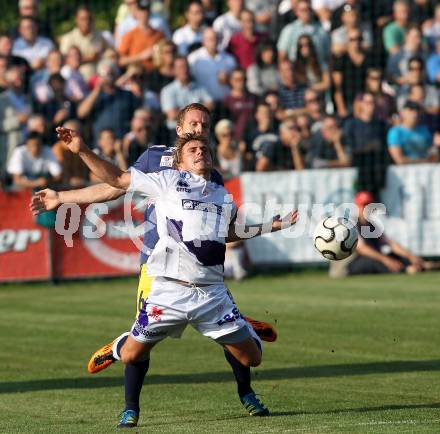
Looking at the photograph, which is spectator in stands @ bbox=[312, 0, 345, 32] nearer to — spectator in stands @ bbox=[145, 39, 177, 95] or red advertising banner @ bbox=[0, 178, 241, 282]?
spectator in stands @ bbox=[145, 39, 177, 95]

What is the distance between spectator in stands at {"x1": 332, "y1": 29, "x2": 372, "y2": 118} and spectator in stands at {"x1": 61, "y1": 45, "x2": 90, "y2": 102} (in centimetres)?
425

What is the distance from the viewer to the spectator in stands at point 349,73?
1978 cm

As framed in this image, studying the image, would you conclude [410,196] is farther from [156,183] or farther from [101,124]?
[156,183]

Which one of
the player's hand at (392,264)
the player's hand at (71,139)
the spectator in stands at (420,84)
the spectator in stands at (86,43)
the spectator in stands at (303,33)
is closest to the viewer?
the player's hand at (71,139)

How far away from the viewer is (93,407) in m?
8.09

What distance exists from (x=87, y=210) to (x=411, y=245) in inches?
199

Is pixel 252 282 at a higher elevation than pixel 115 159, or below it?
below

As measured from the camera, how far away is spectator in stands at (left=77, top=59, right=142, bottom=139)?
60.6 feet

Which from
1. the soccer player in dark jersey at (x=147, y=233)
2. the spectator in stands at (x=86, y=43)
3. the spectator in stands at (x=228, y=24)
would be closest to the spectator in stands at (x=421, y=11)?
the spectator in stands at (x=228, y=24)

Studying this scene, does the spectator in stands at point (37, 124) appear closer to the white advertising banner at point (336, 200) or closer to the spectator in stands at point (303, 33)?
the white advertising banner at point (336, 200)

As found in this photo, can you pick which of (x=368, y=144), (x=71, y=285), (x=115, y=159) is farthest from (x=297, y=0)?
(x=71, y=285)

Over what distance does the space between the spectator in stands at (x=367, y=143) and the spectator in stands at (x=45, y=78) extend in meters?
4.74

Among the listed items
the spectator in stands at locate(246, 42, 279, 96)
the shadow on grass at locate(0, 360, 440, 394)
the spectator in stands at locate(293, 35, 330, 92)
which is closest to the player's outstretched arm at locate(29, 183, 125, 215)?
the shadow on grass at locate(0, 360, 440, 394)

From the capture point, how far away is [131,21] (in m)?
20.2
